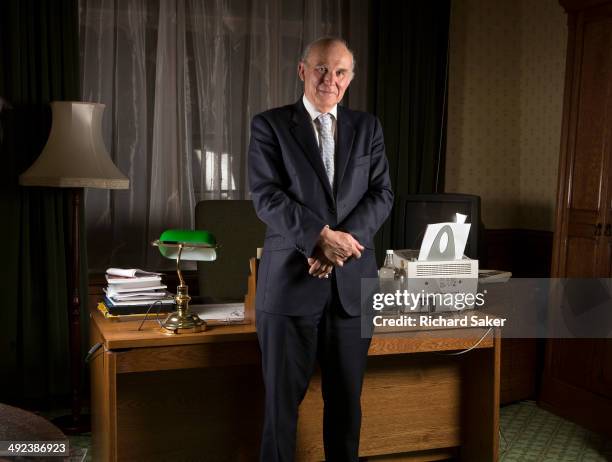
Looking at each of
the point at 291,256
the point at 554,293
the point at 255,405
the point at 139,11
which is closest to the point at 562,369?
the point at 554,293

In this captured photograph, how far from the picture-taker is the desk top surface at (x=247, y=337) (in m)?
2.57

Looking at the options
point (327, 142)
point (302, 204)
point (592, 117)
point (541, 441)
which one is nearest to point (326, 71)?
point (327, 142)

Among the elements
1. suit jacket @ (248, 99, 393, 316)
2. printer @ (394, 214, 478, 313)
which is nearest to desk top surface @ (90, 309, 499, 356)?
printer @ (394, 214, 478, 313)

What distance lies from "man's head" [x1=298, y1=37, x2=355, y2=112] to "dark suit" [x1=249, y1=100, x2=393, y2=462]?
76mm

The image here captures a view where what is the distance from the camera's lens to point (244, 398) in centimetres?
294

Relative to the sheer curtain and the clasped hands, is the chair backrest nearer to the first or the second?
the sheer curtain

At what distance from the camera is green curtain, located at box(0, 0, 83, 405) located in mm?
3932

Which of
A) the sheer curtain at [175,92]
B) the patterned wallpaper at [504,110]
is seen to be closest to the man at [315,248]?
the sheer curtain at [175,92]

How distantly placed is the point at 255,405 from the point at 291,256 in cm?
74

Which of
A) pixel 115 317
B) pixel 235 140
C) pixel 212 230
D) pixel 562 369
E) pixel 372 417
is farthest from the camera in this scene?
pixel 235 140

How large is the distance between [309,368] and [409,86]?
271 cm

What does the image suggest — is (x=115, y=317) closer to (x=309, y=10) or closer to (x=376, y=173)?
(x=376, y=173)

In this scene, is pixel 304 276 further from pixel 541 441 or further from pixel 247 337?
pixel 541 441

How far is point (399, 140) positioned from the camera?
4.79 meters
